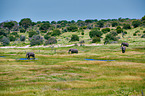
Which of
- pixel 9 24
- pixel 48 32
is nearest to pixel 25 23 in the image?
pixel 9 24

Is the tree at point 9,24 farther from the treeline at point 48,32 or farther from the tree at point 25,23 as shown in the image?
the tree at point 25,23

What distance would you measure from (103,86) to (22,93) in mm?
7947

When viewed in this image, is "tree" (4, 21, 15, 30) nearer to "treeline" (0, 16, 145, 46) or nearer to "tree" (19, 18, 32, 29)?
"treeline" (0, 16, 145, 46)

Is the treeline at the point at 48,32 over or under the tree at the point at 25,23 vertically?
under

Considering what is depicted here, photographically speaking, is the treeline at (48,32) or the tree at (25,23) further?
the tree at (25,23)

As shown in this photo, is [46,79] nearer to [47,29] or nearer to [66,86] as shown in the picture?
[66,86]

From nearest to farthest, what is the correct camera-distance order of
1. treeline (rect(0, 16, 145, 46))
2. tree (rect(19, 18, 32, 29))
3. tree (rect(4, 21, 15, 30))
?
treeline (rect(0, 16, 145, 46)) → tree (rect(4, 21, 15, 30)) → tree (rect(19, 18, 32, 29))

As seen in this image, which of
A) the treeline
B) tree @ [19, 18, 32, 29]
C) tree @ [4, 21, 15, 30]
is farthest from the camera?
tree @ [19, 18, 32, 29]

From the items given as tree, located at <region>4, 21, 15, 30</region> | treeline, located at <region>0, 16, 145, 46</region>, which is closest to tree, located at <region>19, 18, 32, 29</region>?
treeline, located at <region>0, 16, 145, 46</region>

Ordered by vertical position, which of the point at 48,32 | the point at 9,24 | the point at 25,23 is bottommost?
the point at 48,32

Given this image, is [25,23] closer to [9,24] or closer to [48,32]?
[9,24]

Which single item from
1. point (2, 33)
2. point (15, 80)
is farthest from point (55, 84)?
point (2, 33)

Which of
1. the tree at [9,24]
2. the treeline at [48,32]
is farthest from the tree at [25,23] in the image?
the tree at [9,24]

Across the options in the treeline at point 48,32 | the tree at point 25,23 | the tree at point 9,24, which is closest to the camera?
the treeline at point 48,32
